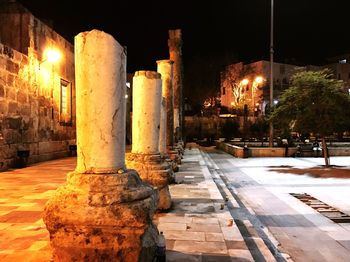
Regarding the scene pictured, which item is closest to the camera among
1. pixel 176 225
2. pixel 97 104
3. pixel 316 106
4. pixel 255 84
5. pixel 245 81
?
pixel 97 104

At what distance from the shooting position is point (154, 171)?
267 inches

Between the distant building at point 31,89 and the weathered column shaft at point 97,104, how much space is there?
9.75 meters

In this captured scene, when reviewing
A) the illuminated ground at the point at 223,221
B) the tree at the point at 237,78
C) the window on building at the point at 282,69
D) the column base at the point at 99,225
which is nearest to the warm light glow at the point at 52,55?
the illuminated ground at the point at 223,221

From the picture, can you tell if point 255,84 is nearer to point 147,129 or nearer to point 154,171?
point 147,129

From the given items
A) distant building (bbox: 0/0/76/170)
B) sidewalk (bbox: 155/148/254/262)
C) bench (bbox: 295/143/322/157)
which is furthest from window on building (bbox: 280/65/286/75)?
sidewalk (bbox: 155/148/254/262)

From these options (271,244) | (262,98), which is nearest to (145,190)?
(271,244)

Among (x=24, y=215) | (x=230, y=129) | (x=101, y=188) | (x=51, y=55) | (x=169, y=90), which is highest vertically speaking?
(x=51, y=55)

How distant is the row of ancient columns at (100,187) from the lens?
3.33 meters

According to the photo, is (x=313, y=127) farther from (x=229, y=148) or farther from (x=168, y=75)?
(x=229, y=148)

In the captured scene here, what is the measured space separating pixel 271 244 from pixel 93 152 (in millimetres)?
3356

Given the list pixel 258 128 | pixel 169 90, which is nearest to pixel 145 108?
pixel 169 90

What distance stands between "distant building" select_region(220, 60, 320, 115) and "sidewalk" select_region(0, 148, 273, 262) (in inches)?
1606

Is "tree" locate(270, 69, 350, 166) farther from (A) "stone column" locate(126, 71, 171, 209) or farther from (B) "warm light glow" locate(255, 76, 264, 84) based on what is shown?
(B) "warm light glow" locate(255, 76, 264, 84)

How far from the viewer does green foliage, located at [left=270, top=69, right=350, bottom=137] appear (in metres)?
15.6
